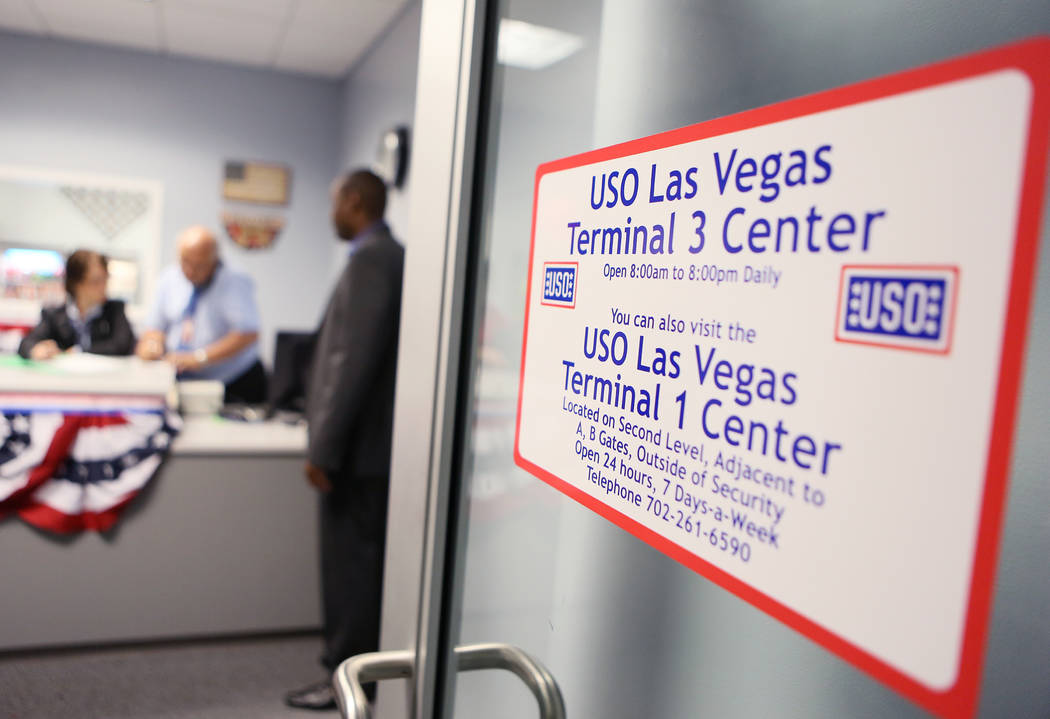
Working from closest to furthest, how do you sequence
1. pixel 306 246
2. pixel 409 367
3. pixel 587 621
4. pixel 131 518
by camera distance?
pixel 587 621
pixel 409 367
pixel 131 518
pixel 306 246

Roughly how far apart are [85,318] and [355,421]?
1591 millimetres

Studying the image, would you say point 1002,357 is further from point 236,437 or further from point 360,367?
point 236,437

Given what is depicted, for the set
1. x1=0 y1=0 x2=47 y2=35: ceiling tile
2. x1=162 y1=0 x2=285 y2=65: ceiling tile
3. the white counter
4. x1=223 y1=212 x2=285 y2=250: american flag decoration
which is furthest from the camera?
x1=223 y1=212 x2=285 y2=250: american flag decoration

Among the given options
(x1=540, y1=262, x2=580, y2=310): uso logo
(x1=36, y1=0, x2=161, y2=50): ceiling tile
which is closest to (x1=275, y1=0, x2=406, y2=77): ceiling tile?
(x1=36, y1=0, x2=161, y2=50): ceiling tile

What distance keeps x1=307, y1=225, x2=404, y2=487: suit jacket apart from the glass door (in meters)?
1.35

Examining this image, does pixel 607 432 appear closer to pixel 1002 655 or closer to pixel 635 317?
pixel 635 317

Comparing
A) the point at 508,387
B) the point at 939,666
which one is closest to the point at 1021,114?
the point at 939,666

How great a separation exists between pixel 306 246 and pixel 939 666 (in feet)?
16.6

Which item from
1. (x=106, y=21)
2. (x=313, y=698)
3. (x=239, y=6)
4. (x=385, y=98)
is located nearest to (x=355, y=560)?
(x=313, y=698)

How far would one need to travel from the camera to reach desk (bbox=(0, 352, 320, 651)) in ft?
6.89

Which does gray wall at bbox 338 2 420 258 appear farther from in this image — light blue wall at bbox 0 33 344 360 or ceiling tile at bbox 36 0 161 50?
ceiling tile at bbox 36 0 161 50

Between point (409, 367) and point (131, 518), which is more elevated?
point (409, 367)

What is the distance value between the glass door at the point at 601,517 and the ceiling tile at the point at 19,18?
4.38 metres

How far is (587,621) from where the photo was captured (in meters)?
0.55
